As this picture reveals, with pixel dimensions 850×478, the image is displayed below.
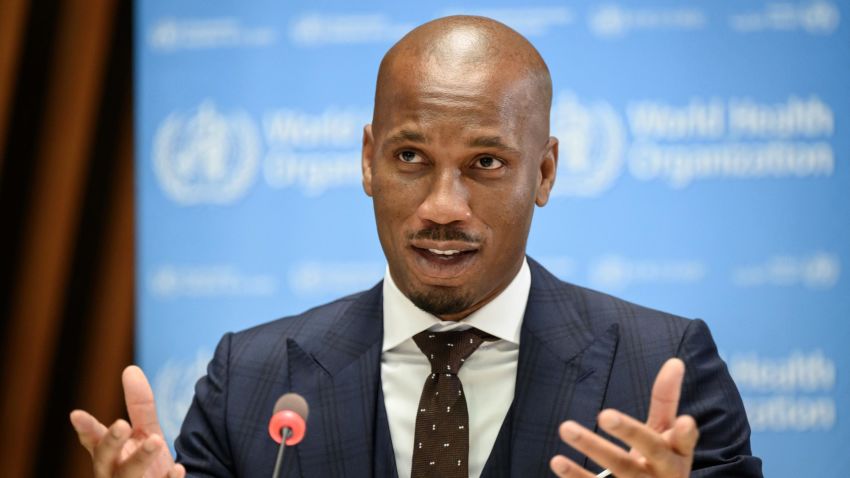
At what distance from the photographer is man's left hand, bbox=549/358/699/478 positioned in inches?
66.7

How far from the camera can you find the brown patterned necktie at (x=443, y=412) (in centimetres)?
217

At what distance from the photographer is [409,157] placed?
2258 mm

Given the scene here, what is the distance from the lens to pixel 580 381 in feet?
7.42

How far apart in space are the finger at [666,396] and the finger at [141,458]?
0.88 metres

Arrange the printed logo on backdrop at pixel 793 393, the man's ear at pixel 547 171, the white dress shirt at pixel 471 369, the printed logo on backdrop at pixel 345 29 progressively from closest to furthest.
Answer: the white dress shirt at pixel 471 369, the man's ear at pixel 547 171, the printed logo on backdrop at pixel 793 393, the printed logo on backdrop at pixel 345 29

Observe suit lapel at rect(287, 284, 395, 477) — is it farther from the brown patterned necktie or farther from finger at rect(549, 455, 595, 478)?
finger at rect(549, 455, 595, 478)

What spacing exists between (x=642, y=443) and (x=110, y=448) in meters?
0.94

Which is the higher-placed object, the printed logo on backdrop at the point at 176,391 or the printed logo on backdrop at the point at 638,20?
the printed logo on backdrop at the point at 638,20

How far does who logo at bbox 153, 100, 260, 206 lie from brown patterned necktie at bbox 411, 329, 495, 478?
4.89ft

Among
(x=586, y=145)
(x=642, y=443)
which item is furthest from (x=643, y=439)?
(x=586, y=145)

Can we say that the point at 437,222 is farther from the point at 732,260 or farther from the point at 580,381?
the point at 732,260

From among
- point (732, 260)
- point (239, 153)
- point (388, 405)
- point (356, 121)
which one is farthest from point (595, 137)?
point (388, 405)

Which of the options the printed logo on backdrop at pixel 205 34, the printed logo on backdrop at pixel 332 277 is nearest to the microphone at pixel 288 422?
the printed logo on backdrop at pixel 332 277

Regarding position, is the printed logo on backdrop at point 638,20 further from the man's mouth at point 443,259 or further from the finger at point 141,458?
the finger at point 141,458
